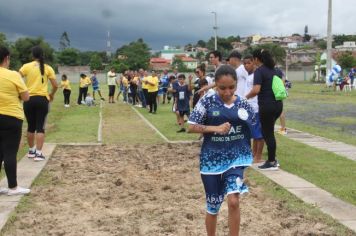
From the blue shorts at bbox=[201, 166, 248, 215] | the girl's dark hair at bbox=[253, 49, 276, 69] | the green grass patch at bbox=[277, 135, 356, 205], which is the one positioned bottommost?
the green grass patch at bbox=[277, 135, 356, 205]

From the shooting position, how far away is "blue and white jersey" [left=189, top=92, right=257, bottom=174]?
15.2 ft

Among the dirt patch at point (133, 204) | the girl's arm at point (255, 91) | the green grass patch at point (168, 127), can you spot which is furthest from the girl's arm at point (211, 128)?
the green grass patch at point (168, 127)

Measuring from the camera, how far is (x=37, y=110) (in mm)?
9094

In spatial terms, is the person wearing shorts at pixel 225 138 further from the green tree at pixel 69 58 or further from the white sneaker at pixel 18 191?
the green tree at pixel 69 58

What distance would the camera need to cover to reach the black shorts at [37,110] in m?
9.02

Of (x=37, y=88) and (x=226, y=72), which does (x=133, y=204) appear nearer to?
(x=226, y=72)

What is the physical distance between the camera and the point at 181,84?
52.3ft

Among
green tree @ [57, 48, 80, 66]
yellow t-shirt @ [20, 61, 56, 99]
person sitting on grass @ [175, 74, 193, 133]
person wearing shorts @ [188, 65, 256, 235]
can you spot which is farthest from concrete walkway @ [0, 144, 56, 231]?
green tree @ [57, 48, 80, 66]

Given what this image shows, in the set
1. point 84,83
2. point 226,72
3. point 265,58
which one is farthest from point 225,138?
point 84,83

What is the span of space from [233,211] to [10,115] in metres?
3.74

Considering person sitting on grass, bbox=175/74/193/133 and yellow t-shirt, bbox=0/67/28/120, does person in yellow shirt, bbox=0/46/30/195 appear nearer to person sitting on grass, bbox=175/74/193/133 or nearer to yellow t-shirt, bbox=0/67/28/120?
yellow t-shirt, bbox=0/67/28/120

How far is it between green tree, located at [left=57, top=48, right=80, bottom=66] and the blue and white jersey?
4929 inches

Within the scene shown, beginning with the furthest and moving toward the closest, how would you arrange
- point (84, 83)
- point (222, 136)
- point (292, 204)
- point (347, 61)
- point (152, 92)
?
point (347, 61), point (84, 83), point (152, 92), point (292, 204), point (222, 136)

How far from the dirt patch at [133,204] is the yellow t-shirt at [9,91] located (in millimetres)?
1234
